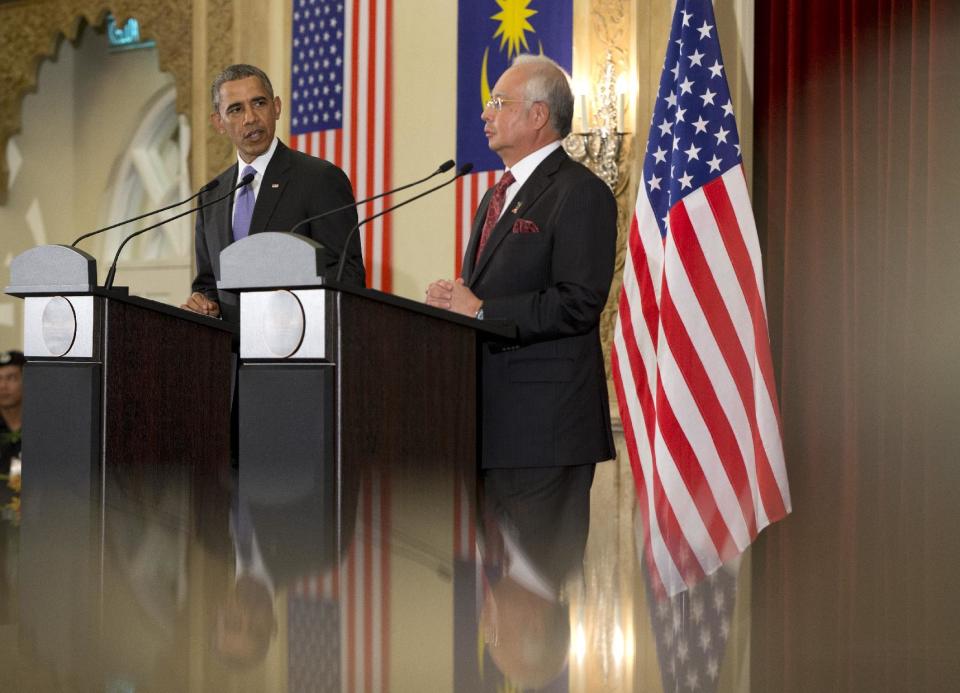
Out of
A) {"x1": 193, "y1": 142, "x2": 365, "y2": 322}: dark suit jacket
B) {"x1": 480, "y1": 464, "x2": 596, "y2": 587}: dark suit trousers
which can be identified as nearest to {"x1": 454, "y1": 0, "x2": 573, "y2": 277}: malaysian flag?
{"x1": 193, "y1": 142, "x2": 365, "y2": 322}: dark suit jacket

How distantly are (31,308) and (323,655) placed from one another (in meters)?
1.87

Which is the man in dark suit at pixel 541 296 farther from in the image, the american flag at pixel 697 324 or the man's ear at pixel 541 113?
the american flag at pixel 697 324

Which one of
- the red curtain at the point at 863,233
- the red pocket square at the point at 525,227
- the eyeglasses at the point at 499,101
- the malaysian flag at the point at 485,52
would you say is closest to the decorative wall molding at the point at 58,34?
the malaysian flag at the point at 485,52

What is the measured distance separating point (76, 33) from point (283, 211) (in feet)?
21.7

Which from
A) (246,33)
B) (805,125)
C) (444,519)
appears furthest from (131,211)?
(444,519)

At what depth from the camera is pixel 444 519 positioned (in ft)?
5.95

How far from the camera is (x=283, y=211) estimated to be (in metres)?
3.31

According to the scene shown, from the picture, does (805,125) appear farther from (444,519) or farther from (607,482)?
(444,519)

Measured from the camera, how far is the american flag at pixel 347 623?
1029mm

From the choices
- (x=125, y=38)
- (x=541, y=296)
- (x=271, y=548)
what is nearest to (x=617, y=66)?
(x=541, y=296)

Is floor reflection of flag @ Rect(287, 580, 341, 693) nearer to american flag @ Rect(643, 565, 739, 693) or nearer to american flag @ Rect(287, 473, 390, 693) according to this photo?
american flag @ Rect(287, 473, 390, 693)

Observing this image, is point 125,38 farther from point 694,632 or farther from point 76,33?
point 694,632

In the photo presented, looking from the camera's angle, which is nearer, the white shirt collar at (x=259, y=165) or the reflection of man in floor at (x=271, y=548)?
the reflection of man in floor at (x=271, y=548)

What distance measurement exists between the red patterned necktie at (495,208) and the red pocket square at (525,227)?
107 mm
